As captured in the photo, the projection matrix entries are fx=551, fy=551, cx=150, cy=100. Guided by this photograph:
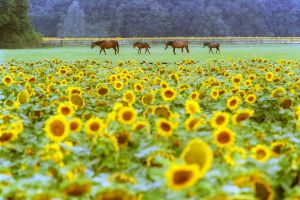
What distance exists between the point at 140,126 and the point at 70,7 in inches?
2542

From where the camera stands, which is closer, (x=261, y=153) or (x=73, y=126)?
(x=261, y=153)

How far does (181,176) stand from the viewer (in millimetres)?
2086

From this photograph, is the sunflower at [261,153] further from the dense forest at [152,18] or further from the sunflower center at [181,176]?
the dense forest at [152,18]

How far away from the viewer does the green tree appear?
1777 inches

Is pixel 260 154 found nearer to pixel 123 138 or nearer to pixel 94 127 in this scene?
pixel 123 138

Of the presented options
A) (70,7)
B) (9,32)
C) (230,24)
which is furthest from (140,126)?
(230,24)

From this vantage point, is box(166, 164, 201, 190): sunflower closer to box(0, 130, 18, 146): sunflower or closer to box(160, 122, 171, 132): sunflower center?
box(160, 122, 171, 132): sunflower center

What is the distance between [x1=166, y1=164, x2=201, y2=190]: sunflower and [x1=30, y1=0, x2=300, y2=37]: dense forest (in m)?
65.4

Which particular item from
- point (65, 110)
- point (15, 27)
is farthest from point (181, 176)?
point (15, 27)

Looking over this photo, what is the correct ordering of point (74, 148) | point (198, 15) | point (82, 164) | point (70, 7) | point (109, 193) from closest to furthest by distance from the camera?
1. point (109, 193)
2. point (82, 164)
3. point (74, 148)
4. point (70, 7)
5. point (198, 15)

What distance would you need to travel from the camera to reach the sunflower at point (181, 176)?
2045 millimetres

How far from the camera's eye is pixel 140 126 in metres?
3.26

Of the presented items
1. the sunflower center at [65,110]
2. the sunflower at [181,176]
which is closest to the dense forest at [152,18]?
the sunflower center at [65,110]

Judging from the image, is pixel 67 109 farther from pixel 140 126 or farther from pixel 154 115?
pixel 140 126
